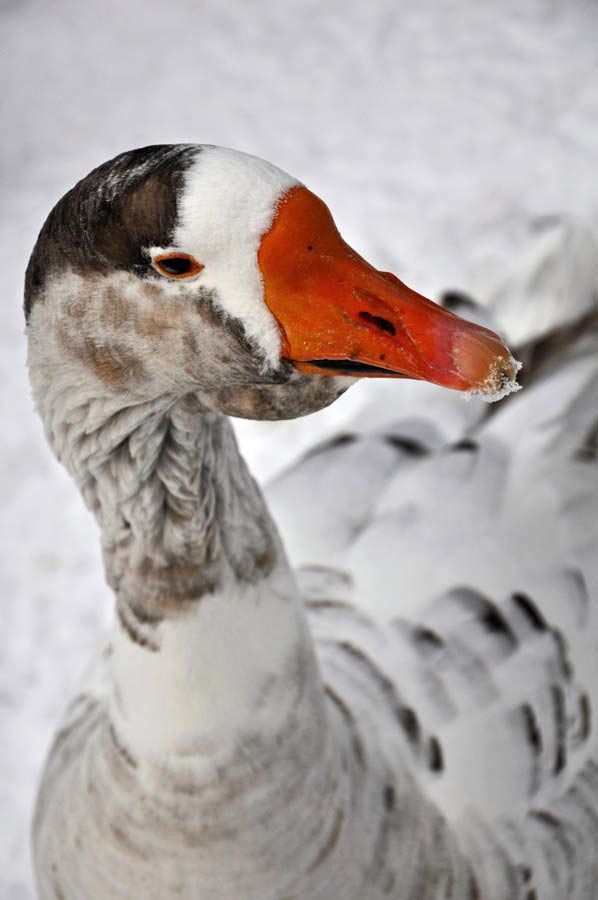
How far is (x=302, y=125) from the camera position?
2.23 m

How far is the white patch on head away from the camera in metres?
0.59

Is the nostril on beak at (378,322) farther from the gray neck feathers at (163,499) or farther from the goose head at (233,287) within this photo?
the gray neck feathers at (163,499)

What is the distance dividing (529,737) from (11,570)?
1.04 meters

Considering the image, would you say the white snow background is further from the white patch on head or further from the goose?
the white patch on head

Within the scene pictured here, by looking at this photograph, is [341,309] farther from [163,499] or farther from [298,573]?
[298,573]

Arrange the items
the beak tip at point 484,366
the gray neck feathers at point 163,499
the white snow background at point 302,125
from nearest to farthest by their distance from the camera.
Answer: the beak tip at point 484,366 < the gray neck feathers at point 163,499 < the white snow background at point 302,125

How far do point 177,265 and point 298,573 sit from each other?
61 centimetres

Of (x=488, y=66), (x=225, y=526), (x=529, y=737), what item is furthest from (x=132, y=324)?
(x=488, y=66)

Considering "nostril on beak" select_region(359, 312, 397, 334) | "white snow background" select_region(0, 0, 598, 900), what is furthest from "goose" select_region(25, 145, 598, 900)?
"white snow background" select_region(0, 0, 598, 900)

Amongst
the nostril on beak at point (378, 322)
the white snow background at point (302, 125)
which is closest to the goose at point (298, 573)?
the nostril on beak at point (378, 322)

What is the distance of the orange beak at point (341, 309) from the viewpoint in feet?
1.96

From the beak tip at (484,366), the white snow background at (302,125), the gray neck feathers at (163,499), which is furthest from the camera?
the white snow background at (302,125)

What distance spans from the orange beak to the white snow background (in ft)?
3.90

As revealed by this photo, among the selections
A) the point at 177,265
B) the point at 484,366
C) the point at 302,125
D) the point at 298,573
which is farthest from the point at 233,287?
the point at 302,125
